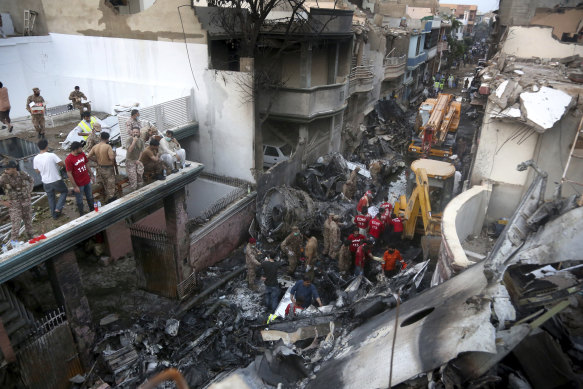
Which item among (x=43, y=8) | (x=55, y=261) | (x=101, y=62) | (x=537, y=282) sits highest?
(x=43, y=8)

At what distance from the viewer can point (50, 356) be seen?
8.20 meters

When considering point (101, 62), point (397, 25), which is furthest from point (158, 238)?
point (397, 25)

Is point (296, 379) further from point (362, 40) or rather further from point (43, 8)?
point (362, 40)

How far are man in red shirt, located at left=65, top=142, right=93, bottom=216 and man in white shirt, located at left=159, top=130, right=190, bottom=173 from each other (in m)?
1.93

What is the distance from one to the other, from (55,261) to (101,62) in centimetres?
1008

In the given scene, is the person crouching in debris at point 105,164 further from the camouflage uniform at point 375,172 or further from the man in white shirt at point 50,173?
the camouflage uniform at point 375,172

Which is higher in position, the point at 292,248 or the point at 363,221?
the point at 363,221

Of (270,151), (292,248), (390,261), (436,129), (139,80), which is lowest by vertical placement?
(292,248)

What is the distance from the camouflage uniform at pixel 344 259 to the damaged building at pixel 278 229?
276 mm

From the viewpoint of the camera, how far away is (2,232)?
8.09 meters

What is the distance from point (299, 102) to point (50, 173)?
10739mm

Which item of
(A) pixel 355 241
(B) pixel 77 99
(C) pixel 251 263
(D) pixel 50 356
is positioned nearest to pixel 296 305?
(C) pixel 251 263

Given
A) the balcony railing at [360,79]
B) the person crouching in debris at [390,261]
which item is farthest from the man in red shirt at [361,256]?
the balcony railing at [360,79]

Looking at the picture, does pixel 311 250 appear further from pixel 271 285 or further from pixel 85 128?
pixel 85 128
